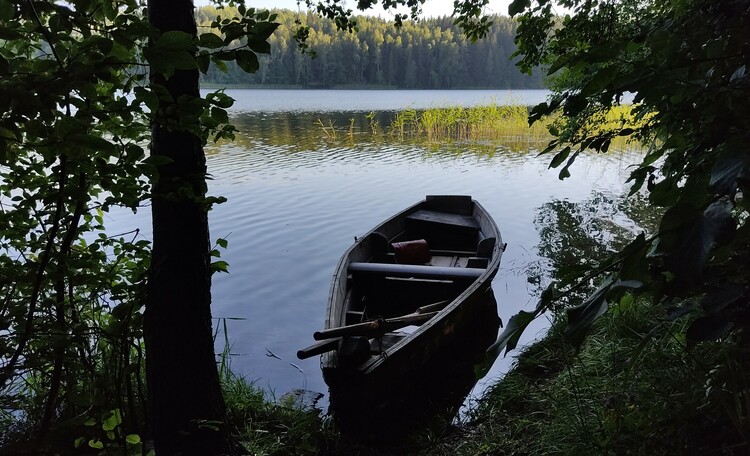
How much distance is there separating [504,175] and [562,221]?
4930mm

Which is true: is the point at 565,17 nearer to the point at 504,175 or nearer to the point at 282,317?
the point at 282,317

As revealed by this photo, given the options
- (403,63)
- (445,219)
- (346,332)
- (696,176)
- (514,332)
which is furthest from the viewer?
(403,63)

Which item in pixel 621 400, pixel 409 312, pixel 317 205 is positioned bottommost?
pixel 409 312

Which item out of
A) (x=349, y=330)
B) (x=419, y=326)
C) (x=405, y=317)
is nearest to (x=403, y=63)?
(x=405, y=317)

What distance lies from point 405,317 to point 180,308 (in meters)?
3.11

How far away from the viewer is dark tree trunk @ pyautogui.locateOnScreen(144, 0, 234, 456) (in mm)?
2416

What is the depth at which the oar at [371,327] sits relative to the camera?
177 inches

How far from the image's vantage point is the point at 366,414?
4.37 meters

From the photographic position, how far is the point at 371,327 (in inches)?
187

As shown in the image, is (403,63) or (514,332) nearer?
(514,332)

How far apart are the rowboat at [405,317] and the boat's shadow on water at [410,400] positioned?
1 centimetres

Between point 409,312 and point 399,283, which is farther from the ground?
point 399,283

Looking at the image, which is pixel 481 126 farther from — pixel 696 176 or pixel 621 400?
pixel 696 176

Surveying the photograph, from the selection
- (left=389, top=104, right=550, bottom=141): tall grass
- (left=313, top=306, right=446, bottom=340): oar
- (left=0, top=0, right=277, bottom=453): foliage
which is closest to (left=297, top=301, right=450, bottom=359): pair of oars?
(left=313, top=306, right=446, bottom=340): oar
